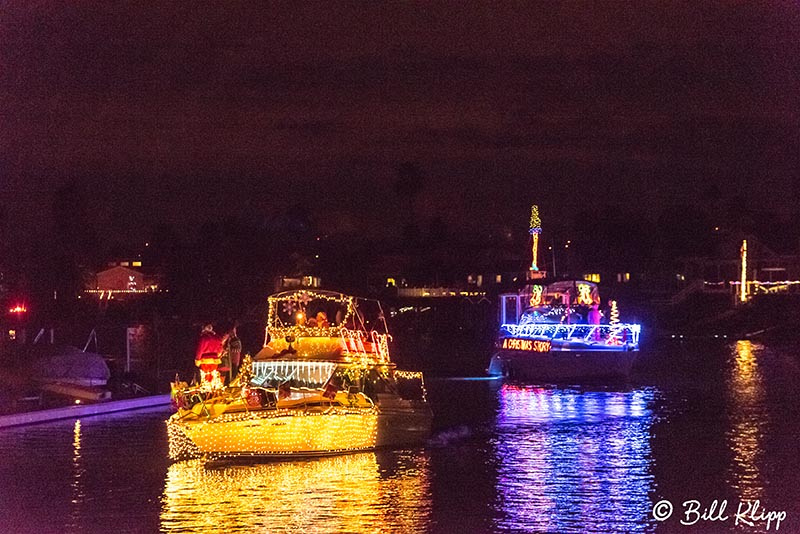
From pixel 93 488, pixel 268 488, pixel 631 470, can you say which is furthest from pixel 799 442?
pixel 93 488

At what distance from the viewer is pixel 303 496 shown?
22.4 metres

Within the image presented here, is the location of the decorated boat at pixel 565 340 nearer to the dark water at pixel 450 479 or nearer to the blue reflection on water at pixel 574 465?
the blue reflection on water at pixel 574 465

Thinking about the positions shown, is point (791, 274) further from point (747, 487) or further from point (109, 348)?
point (747, 487)

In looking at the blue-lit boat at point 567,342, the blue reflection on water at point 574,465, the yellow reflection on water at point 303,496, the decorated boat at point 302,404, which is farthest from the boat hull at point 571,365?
the yellow reflection on water at point 303,496

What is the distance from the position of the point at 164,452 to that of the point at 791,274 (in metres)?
105

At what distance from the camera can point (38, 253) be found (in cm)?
10231

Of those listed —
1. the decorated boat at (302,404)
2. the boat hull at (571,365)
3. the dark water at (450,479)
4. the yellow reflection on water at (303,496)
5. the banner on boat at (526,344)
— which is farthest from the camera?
the banner on boat at (526,344)

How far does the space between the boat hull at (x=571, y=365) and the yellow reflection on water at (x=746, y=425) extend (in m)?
4.88

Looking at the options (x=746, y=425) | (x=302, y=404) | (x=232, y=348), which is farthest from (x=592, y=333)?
(x=302, y=404)

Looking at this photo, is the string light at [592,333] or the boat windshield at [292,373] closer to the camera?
the boat windshield at [292,373]

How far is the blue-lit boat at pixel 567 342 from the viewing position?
53.9m

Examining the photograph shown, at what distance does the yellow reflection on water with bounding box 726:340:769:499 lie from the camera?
2491 centimetres

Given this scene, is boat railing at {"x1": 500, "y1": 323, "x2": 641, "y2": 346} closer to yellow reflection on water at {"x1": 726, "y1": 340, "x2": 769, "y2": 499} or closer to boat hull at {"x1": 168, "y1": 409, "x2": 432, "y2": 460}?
yellow reflection on water at {"x1": 726, "y1": 340, "x2": 769, "y2": 499}

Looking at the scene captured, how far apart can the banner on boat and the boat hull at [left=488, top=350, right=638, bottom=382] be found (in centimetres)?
31
